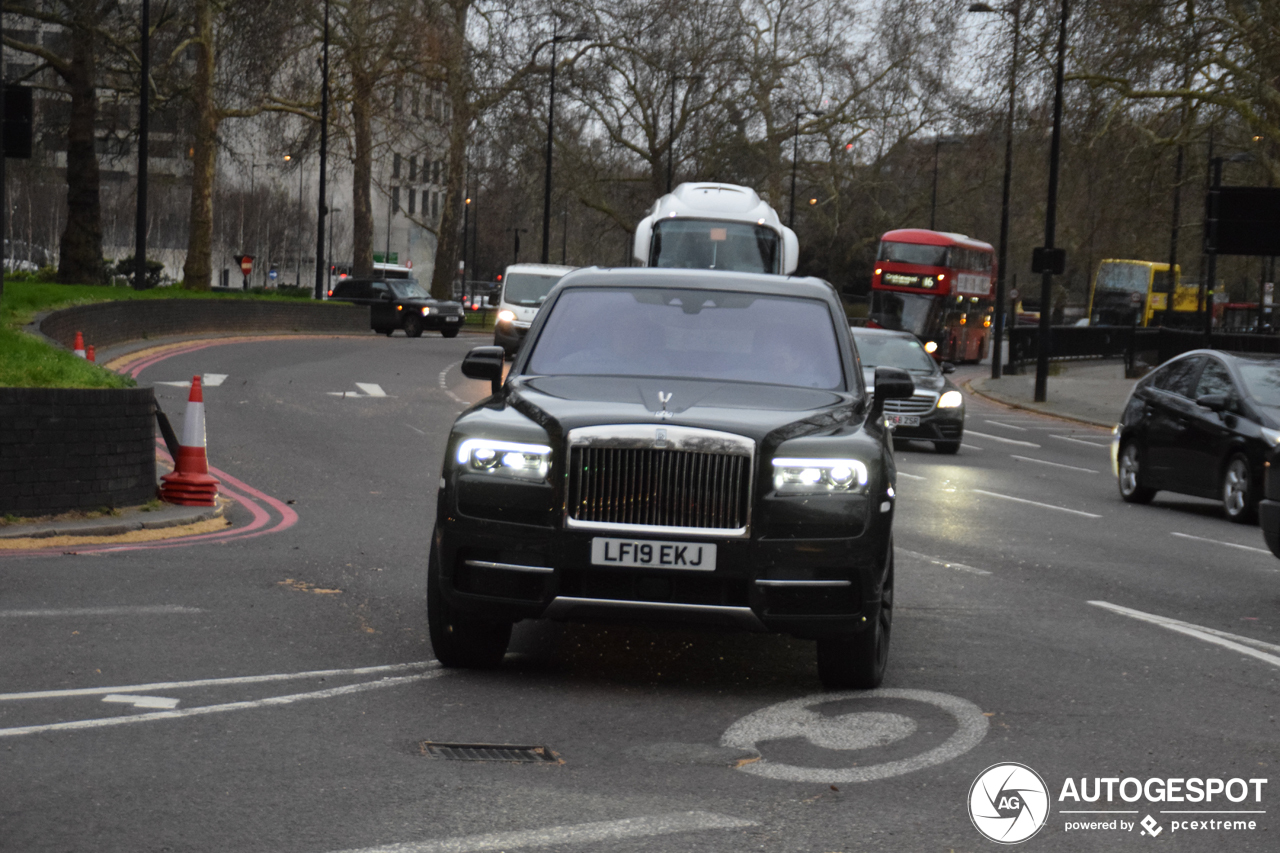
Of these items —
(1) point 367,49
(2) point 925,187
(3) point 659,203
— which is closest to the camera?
(3) point 659,203

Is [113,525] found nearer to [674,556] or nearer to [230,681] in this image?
[230,681]

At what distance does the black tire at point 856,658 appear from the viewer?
260 inches

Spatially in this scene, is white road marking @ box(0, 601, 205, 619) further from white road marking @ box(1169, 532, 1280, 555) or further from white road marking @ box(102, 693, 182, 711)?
white road marking @ box(1169, 532, 1280, 555)

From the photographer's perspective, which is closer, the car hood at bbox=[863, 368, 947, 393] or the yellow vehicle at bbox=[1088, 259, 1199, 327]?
the car hood at bbox=[863, 368, 947, 393]

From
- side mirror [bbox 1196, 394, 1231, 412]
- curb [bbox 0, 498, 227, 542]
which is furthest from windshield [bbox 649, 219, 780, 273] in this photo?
curb [bbox 0, 498, 227, 542]

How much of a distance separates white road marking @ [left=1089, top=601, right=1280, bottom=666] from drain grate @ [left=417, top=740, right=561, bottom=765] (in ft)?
12.9

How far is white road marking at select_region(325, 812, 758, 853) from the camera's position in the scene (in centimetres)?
451

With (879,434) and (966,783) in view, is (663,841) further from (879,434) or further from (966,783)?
(879,434)

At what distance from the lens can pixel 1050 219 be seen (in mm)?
36719

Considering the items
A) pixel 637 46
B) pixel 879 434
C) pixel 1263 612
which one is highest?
pixel 637 46

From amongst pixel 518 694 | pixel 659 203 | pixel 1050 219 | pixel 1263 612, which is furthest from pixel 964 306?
pixel 518 694

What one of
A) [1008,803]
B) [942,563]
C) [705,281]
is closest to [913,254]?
[942,563]

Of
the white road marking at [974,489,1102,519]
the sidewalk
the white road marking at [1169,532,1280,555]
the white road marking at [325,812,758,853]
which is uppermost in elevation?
the white road marking at [325,812,758,853]

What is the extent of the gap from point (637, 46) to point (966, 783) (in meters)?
58.7
